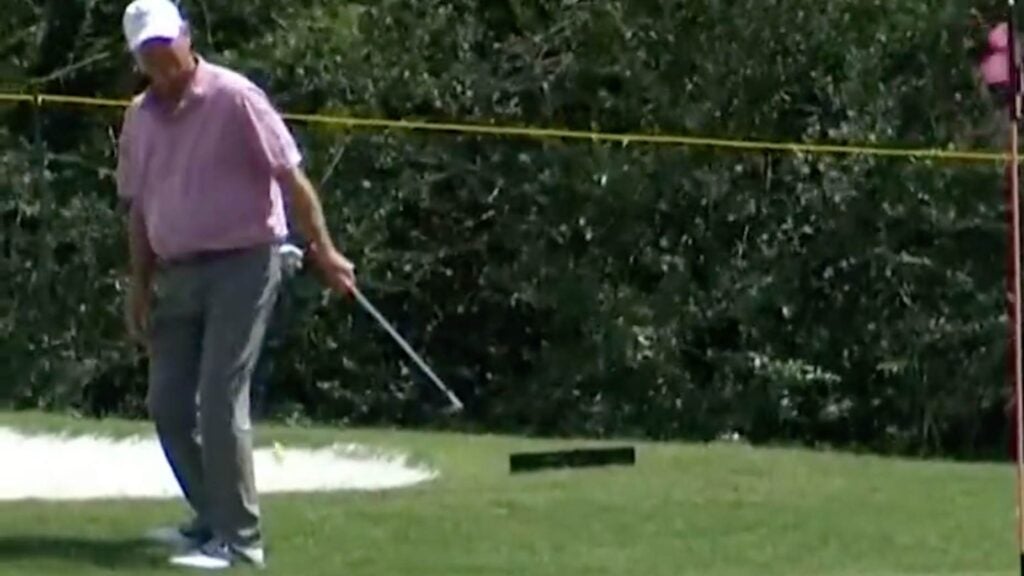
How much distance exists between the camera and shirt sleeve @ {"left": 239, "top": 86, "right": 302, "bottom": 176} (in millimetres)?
7797

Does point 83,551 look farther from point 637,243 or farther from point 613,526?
point 637,243

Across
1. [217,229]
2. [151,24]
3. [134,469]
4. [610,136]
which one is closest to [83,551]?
[217,229]

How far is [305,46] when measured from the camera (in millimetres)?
17547

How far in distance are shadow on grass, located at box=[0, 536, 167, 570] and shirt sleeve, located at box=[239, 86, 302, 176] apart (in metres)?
1.28

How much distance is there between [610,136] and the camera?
55.0 feet

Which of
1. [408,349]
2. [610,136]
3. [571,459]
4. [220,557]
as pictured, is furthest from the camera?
[408,349]

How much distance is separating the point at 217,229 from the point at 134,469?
14.4ft

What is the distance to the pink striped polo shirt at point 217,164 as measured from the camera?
7.82 metres

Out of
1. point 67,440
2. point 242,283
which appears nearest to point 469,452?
point 67,440

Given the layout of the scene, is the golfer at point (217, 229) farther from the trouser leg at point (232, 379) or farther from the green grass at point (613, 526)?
the green grass at point (613, 526)

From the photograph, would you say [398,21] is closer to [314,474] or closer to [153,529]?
[314,474]

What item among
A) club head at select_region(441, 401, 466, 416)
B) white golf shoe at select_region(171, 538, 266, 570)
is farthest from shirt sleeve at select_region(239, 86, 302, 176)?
club head at select_region(441, 401, 466, 416)

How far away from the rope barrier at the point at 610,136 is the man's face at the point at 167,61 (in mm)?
8866

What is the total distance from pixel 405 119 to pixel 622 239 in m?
1.61
